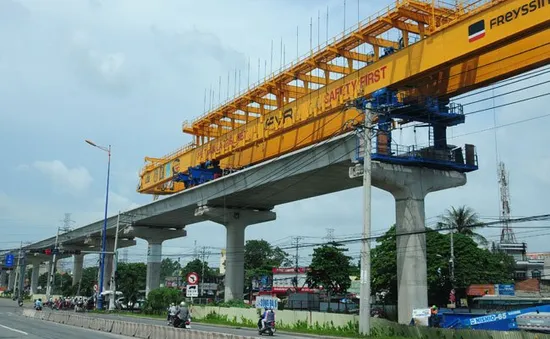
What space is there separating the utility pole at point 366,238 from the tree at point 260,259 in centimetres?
7652

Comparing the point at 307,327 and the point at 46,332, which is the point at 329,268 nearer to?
the point at 307,327

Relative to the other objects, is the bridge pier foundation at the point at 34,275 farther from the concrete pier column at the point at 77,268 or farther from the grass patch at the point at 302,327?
the grass patch at the point at 302,327

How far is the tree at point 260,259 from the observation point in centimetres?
10394

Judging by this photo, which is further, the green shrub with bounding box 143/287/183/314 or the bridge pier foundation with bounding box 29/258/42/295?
the bridge pier foundation with bounding box 29/258/42/295

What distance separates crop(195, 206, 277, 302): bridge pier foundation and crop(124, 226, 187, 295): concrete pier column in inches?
650

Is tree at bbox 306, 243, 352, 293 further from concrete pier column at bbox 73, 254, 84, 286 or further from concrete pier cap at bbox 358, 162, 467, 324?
concrete pier column at bbox 73, 254, 84, 286

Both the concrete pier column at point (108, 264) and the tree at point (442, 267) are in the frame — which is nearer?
the tree at point (442, 267)

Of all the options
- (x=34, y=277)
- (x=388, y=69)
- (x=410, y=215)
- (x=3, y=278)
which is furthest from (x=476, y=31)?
(x=3, y=278)

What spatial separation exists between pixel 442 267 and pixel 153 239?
105 ft

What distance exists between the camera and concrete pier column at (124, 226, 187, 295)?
62.0 meters

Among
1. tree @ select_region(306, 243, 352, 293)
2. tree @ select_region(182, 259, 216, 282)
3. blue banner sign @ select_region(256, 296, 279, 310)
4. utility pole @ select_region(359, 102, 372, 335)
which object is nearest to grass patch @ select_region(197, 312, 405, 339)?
utility pole @ select_region(359, 102, 372, 335)

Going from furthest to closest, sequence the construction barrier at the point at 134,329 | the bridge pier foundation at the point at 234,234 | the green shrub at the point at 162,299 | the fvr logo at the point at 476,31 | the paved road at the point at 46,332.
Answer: the green shrub at the point at 162,299 < the bridge pier foundation at the point at 234,234 < the fvr logo at the point at 476,31 < the paved road at the point at 46,332 < the construction barrier at the point at 134,329

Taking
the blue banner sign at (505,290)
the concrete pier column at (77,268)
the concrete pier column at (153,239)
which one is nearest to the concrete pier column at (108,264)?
the concrete pier column at (77,268)

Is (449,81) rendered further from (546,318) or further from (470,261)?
(470,261)
